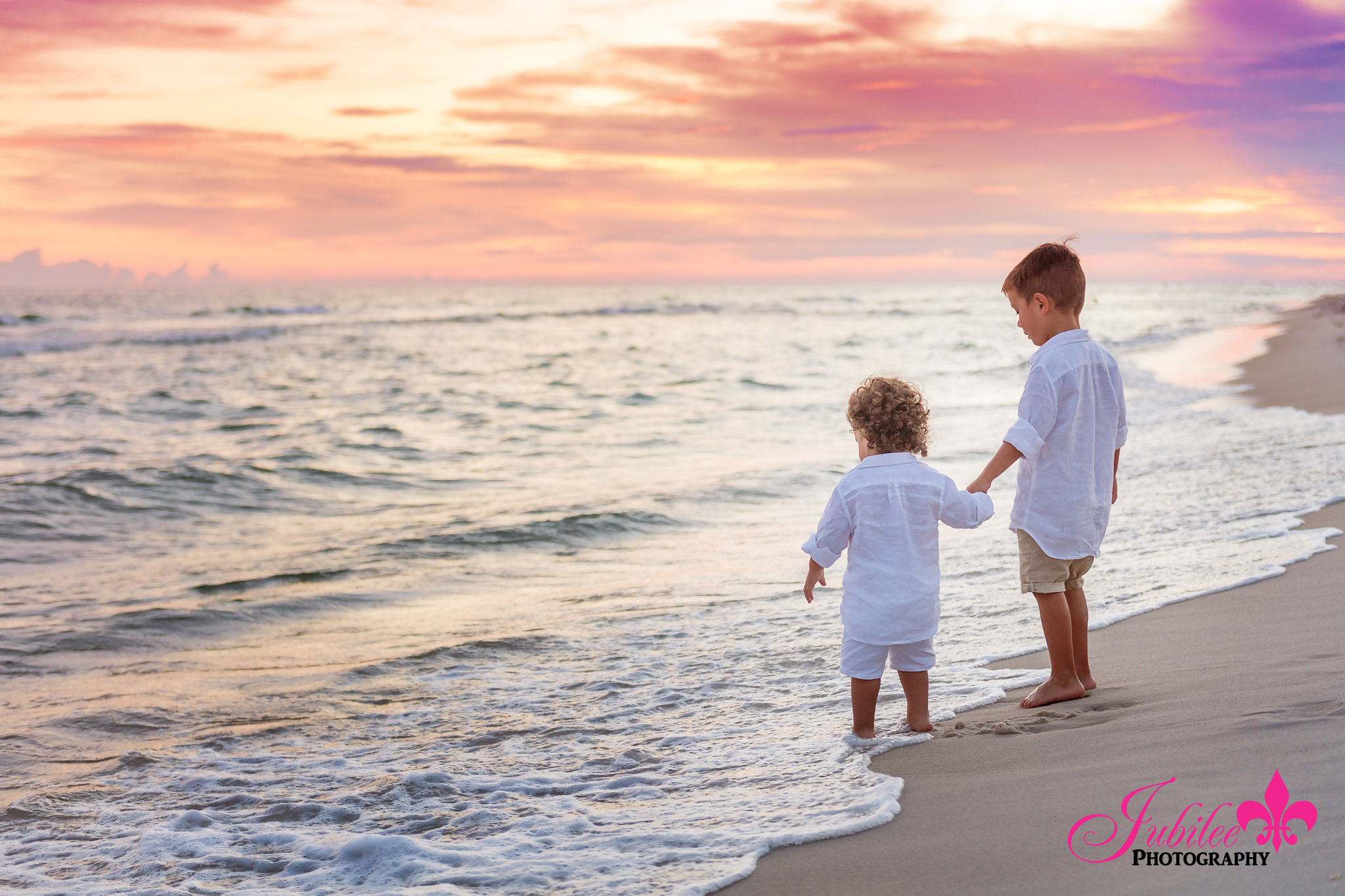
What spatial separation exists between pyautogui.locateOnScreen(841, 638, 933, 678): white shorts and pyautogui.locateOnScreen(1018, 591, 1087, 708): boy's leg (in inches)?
18.7

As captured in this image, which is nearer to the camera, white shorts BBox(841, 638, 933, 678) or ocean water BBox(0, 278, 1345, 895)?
ocean water BBox(0, 278, 1345, 895)

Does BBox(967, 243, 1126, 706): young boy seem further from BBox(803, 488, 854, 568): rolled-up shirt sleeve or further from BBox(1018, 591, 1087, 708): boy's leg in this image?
BBox(803, 488, 854, 568): rolled-up shirt sleeve

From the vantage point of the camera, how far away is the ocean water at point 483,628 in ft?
10.4

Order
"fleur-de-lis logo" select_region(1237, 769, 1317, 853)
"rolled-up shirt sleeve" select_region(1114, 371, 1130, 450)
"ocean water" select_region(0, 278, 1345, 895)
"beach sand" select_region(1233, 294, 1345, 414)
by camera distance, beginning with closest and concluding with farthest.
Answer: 1. "fleur-de-lis logo" select_region(1237, 769, 1317, 853)
2. "ocean water" select_region(0, 278, 1345, 895)
3. "rolled-up shirt sleeve" select_region(1114, 371, 1130, 450)
4. "beach sand" select_region(1233, 294, 1345, 414)

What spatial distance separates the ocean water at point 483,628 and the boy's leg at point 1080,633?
37 centimetres

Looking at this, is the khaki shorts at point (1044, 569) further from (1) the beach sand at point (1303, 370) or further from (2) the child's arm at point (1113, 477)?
(1) the beach sand at point (1303, 370)

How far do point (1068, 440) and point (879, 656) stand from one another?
1035mm

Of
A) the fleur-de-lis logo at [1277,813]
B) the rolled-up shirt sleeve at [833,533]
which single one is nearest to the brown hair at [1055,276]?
the rolled-up shirt sleeve at [833,533]

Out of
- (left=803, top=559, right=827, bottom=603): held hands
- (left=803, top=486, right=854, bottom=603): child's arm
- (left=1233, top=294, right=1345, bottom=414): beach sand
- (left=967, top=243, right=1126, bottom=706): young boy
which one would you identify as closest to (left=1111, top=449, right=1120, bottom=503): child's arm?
(left=967, top=243, right=1126, bottom=706): young boy

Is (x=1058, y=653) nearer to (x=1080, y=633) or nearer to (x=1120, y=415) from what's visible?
(x=1080, y=633)

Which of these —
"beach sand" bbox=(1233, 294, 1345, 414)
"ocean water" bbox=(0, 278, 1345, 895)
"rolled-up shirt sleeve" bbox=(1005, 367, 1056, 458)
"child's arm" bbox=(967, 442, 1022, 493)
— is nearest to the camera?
"ocean water" bbox=(0, 278, 1345, 895)

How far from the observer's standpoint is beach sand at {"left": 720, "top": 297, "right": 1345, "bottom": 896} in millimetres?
2291

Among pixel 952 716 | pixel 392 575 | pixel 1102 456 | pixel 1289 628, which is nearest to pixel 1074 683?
pixel 952 716

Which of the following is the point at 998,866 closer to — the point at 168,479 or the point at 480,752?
the point at 480,752
